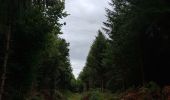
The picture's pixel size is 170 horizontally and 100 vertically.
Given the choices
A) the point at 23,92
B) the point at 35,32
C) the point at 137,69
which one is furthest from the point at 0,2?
the point at 137,69

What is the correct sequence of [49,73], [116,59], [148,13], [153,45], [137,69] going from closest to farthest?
1. [148,13]
2. [153,45]
3. [137,69]
4. [116,59]
5. [49,73]

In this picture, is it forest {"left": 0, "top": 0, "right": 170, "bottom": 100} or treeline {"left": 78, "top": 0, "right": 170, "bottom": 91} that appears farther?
treeline {"left": 78, "top": 0, "right": 170, "bottom": 91}

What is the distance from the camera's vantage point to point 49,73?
59.6 meters

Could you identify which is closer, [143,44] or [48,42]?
[48,42]

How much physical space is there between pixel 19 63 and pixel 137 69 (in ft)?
50.4

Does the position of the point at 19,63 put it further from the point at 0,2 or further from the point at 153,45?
the point at 153,45

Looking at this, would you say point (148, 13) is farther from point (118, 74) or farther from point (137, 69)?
point (118, 74)

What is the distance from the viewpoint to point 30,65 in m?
31.8

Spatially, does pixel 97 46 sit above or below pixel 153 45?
above

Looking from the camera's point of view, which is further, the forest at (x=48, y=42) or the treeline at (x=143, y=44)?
the treeline at (x=143, y=44)

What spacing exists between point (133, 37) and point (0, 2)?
1600 centimetres

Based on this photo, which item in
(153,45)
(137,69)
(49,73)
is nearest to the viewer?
(153,45)

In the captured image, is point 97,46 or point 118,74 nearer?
point 118,74

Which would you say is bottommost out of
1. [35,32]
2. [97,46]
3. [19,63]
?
[19,63]
